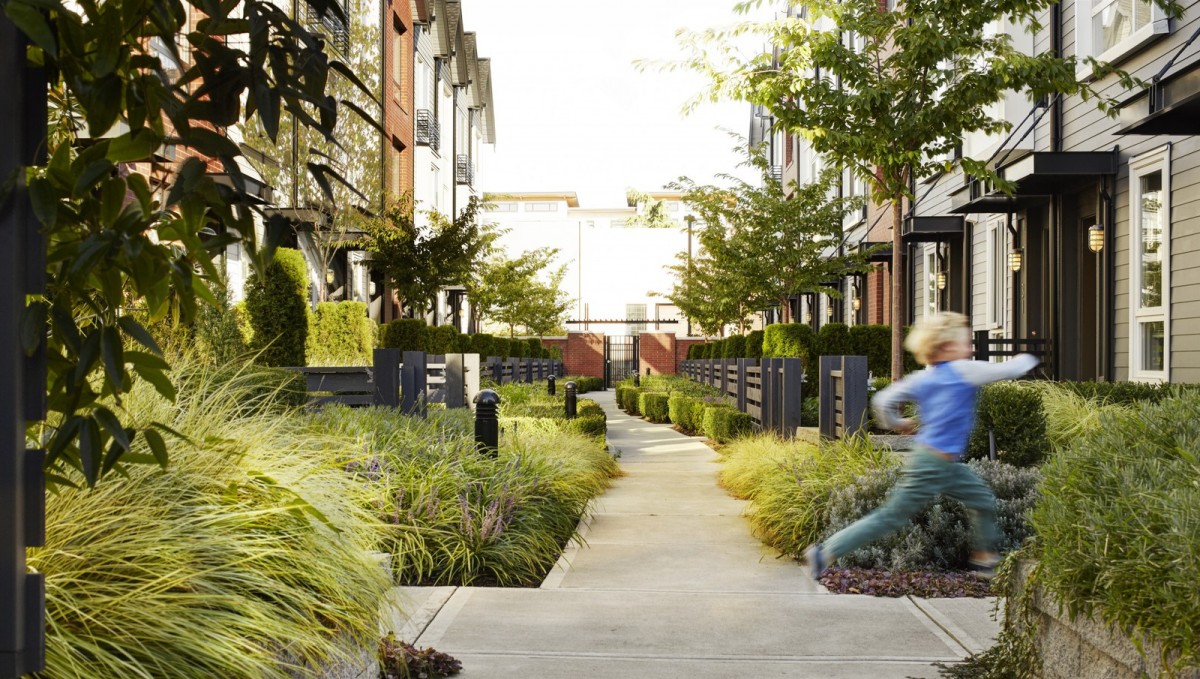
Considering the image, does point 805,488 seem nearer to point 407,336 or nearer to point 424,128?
point 407,336

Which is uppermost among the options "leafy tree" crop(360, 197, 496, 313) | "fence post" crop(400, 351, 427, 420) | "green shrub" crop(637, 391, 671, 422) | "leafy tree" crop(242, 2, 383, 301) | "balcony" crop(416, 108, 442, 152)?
"balcony" crop(416, 108, 442, 152)

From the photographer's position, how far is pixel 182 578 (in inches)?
137

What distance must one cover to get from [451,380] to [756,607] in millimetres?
10148

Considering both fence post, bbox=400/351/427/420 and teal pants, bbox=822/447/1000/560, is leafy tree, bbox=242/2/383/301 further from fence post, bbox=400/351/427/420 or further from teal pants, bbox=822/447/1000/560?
teal pants, bbox=822/447/1000/560

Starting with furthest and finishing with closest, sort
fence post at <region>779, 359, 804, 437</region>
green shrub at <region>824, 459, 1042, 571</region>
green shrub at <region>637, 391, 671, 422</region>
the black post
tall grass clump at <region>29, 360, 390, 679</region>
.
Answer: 1. green shrub at <region>637, 391, 671, 422</region>
2. fence post at <region>779, 359, 804, 437</region>
3. green shrub at <region>824, 459, 1042, 571</region>
4. tall grass clump at <region>29, 360, 390, 679</region>
5. the black post

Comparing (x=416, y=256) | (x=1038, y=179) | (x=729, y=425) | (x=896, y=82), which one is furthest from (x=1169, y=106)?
(x=416, y=256)

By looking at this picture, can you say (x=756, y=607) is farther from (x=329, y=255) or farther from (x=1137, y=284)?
(x=329, y=255)

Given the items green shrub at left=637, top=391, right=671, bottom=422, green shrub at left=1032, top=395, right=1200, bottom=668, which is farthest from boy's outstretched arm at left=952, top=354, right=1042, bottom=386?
green shrub at left=637, top=391, right=671, bottom=422

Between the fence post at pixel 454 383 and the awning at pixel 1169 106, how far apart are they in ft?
30.4

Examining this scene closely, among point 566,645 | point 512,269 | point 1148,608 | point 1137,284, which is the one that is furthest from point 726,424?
point 512,269

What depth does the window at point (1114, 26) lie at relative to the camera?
472 inches

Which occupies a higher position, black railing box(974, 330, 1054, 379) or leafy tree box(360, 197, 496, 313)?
leafy tree box(360, 197, 496, 313)

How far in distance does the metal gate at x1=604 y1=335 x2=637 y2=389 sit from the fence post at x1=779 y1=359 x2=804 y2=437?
42678mm

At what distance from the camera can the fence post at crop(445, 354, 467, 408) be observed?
1545 centimetres
